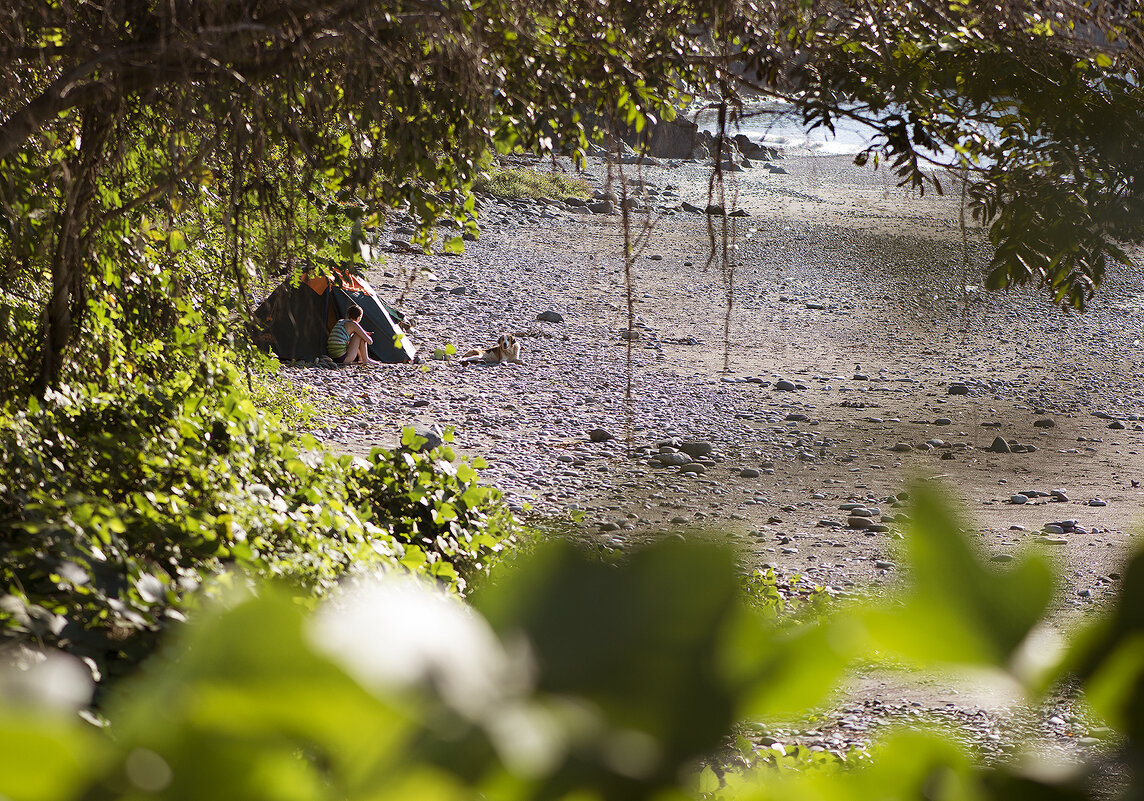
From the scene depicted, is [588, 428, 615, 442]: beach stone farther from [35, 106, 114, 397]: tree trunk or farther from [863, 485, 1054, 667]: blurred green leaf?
[863, 485, 1054, 667]: blurred green leaf

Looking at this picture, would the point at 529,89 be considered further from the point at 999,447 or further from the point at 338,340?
the point at 338,340

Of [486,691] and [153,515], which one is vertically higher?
[486,691]

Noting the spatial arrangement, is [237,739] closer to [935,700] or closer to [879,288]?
[935,700]

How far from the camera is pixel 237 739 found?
27 centimetres

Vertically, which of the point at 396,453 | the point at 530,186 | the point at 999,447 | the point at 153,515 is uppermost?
the point at 530,186

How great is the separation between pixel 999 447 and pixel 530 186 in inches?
733

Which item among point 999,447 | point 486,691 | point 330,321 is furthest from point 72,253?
point 999,447

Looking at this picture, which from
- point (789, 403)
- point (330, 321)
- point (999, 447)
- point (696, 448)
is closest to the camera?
point (696, 448)

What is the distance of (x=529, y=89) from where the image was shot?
3.70 meters

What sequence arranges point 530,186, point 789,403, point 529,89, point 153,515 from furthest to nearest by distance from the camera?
1. point 530,186
2. point 789,403
3. point 529,89
4. point 153,515

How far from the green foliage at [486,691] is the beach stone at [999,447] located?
1122cm

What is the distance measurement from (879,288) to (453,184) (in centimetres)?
1757

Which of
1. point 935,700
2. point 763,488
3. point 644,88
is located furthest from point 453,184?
point 763,488

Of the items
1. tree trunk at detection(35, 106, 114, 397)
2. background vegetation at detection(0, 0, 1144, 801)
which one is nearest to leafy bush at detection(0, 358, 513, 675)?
background vegetation at detection(0, 0, 1144, 801)
